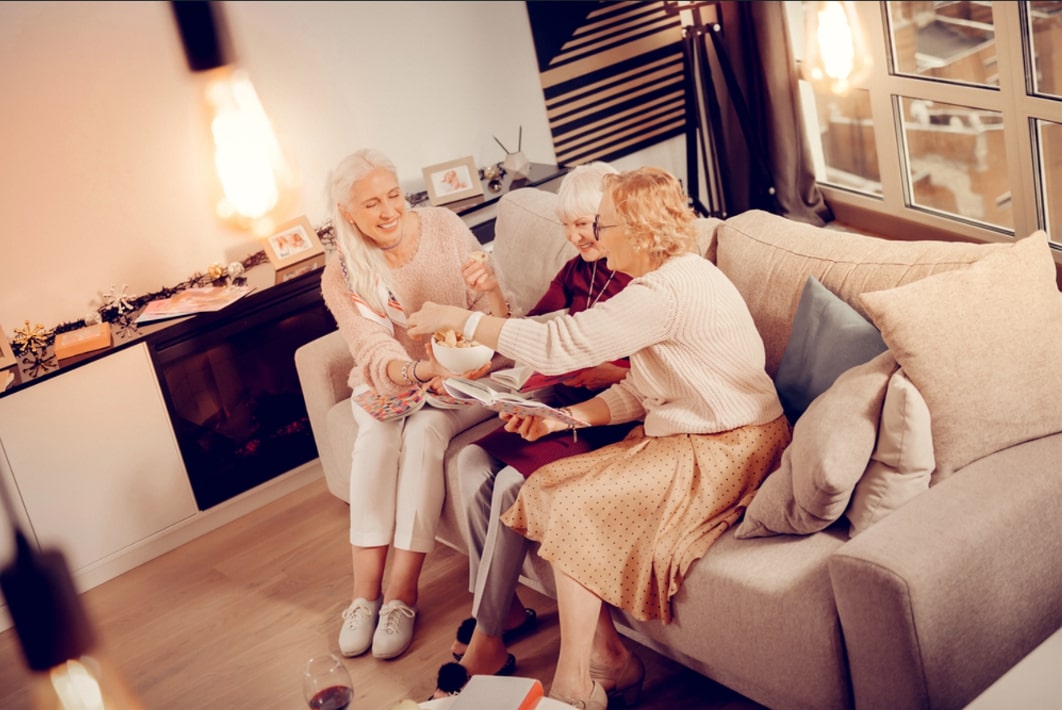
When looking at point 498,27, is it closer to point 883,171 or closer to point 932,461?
point 883,171

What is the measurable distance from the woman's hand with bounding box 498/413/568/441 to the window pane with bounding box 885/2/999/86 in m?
2.57

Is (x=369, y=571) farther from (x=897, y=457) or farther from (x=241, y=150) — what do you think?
(x=241, y=150)

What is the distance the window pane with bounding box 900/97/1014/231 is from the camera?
4.48m

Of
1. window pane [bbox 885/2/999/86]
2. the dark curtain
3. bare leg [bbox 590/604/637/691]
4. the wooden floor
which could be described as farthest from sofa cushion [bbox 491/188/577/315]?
window pane [bbox 885/2/999/86]


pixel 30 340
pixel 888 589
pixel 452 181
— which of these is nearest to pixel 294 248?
pixel 452 181

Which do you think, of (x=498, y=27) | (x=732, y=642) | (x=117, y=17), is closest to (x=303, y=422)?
(x=117, y=17)

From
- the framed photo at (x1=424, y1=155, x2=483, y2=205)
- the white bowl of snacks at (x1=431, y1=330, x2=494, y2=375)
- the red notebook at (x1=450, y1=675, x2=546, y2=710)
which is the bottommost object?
the red notebook at (x1=450, y1=675, x2=546, y2=710)

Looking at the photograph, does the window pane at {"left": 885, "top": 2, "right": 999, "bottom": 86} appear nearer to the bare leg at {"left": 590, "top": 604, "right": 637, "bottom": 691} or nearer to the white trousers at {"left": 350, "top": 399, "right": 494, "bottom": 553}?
the white trousers at {"left": 350, "top": 399, "right": 494, "bottom": 553}

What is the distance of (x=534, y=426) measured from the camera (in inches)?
100

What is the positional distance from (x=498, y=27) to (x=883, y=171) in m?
1.73

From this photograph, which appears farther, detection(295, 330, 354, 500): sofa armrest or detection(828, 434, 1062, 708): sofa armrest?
detection(295, 330, 354, 500): sofa armrest

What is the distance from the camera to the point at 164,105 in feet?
12.3

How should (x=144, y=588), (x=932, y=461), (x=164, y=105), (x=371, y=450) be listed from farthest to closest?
(x=164, y=105)
(x=144, y=588)
(x=371, y=450)
(x=932, y=461)

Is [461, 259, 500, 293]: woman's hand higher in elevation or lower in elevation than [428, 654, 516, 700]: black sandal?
higher
